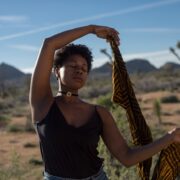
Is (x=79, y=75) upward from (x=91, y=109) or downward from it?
upward

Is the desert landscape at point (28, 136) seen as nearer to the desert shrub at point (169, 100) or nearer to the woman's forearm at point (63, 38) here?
the desert shrub at point (169, 100)

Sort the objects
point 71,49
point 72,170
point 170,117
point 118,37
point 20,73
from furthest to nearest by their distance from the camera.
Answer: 1. point 20,73
2. point 170,117
3. point 118,37
4. point 71,49
5. point 72,170

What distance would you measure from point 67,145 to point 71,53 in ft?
2.14

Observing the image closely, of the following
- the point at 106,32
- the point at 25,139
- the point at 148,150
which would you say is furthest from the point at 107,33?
the point at 25,139

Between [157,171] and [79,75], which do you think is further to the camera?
[157,171]

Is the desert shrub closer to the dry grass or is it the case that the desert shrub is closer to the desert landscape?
the desert landscape

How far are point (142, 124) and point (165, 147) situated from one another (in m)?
0.50

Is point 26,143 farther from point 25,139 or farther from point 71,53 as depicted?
point 71,53

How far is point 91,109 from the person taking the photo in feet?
11.6

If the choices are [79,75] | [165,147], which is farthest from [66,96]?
[165,147]

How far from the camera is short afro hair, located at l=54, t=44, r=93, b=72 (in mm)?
3605

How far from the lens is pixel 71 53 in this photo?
3.60 meters

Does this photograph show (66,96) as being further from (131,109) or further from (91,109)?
(131,109)

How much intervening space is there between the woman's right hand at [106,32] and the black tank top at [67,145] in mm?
651
